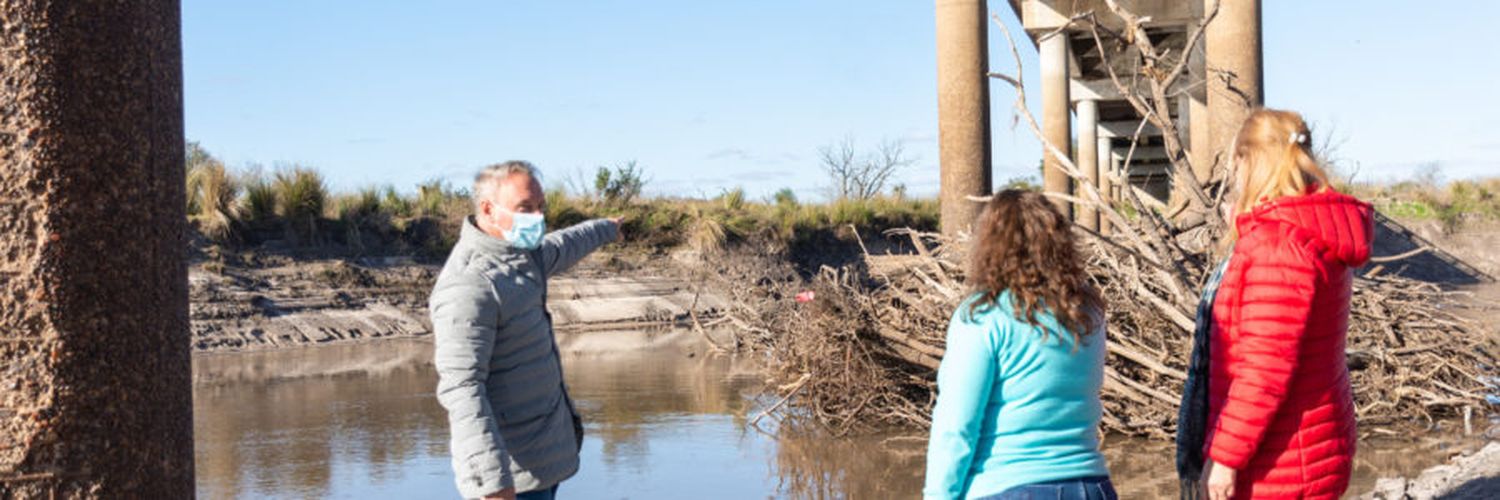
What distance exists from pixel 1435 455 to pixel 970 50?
7.02m

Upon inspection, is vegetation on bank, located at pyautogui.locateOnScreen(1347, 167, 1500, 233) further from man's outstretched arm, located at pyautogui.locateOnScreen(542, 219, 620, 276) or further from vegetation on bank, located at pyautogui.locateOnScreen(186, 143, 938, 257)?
man's outstretched arm, located at pyautogui.locateOnScreen(542, 219, 620, 276)

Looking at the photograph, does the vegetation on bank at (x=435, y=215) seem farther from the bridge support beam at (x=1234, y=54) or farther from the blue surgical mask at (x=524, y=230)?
the blue surgical mask at (x=524, y=230)

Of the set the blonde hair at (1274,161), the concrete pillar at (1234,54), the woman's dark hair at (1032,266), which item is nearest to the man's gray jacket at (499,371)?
the woman's dark hair at (1032,266)

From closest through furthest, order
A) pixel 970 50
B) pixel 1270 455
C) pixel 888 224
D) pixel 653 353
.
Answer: pixel 1270 455, pixel 970 50, pixel 653 353, pixel 888 224

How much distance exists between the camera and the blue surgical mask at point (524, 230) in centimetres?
412

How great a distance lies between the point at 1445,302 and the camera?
926cm

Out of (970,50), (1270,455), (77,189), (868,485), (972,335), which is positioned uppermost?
(970,50)

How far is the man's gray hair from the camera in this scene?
4.20 metres

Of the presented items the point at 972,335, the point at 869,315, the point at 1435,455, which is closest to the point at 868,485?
the point at 869,315

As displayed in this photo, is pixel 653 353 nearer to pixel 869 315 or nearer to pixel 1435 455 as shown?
pixel 869 315

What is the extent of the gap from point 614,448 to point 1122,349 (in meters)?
3.27

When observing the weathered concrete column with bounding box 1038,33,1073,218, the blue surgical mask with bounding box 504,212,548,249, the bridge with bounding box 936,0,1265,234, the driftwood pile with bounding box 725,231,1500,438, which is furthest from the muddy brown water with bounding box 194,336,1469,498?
the weathered concrete column with bounding box 1038,33,1073,218

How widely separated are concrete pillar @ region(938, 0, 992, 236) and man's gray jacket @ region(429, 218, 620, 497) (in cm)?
1023

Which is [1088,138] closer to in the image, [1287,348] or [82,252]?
[1287,348]
